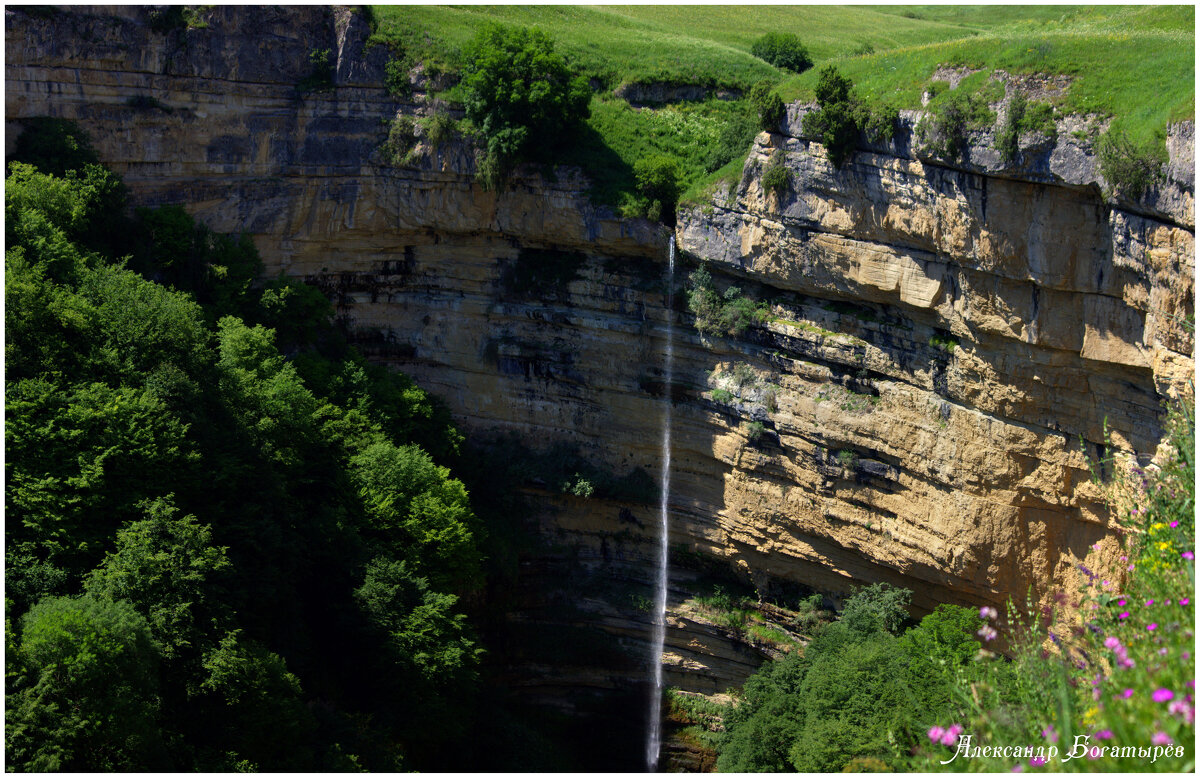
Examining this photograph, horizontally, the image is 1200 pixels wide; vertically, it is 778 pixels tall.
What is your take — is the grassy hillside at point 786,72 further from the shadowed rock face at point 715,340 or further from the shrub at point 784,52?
the shadowed rock face at point 715,340

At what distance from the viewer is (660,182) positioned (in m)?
30.8

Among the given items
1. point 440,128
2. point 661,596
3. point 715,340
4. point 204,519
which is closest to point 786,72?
point 715,340

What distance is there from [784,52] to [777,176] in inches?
574

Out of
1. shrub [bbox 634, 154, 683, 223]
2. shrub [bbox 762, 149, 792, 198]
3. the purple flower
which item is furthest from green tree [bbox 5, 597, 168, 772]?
shrub [bbox 762, 149, 792, 198]

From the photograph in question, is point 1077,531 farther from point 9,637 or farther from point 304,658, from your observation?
point 9,637

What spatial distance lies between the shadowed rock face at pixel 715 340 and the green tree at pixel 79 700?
17333mm

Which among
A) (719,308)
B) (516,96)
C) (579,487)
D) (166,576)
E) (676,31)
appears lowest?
(579,487)

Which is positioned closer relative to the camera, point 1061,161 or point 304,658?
point 1061,161

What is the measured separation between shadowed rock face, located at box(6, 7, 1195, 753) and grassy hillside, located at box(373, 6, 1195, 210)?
1680 mm

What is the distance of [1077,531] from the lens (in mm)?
26312

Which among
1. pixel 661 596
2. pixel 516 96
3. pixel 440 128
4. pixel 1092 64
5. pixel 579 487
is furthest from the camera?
pixel 661 596

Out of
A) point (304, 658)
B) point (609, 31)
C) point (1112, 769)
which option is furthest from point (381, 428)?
point (1112, 769)

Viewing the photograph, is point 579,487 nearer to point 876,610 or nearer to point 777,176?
point 876,610

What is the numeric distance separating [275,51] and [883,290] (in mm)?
21653
